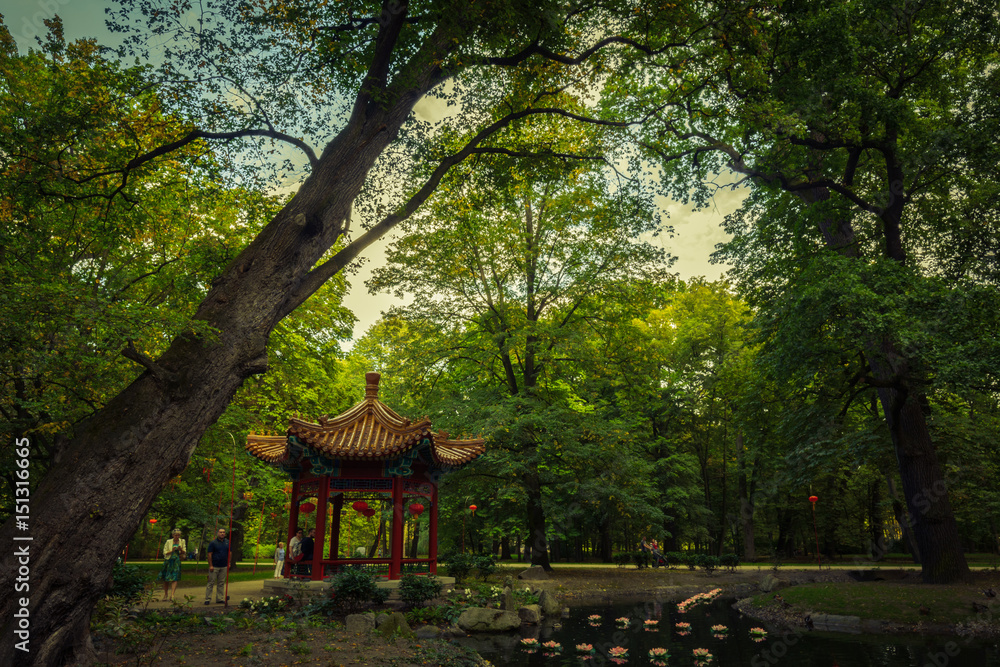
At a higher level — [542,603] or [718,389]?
[718,389]

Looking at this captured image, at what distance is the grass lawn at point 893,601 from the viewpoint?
11.1 meters

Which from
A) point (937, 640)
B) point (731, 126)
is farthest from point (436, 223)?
point (937, 640)

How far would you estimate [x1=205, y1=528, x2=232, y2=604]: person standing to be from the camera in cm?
1306

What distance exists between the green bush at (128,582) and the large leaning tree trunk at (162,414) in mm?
5042

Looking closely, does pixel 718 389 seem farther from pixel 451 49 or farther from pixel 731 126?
pixel 451 49

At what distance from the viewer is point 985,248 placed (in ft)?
40.6

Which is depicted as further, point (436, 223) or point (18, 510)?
point (436, 223)

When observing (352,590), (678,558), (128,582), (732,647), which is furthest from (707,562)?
(128,582)

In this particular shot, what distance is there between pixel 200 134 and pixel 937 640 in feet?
51.2

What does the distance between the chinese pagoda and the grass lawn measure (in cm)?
929

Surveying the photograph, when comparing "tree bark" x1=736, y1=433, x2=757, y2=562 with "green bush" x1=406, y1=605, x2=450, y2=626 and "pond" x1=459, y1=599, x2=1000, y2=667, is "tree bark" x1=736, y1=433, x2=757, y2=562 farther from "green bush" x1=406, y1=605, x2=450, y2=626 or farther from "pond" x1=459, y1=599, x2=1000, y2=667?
"green bush" x1=406, y1=605, x2=450, y2=626

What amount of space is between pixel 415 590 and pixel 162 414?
918 cm

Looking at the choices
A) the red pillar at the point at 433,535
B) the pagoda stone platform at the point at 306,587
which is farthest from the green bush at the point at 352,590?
the red pillar at the point at 433,535

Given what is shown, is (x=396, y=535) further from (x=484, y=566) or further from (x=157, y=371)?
(x=157, y=371)
